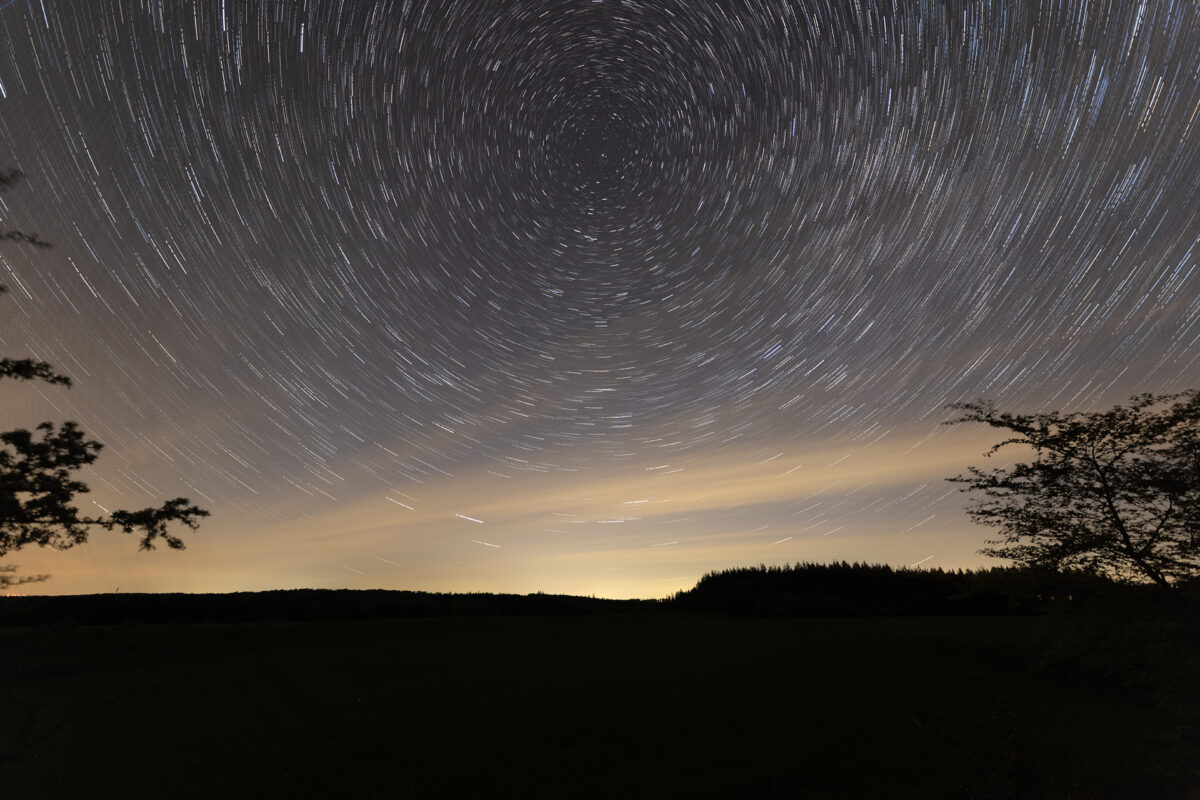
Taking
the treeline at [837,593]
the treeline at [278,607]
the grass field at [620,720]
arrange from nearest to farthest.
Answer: the grass field at [620,720] → the treeline at [278,607] → the treeline at [837,593]

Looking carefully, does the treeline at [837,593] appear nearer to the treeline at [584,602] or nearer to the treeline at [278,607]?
the treeline at [584,602]

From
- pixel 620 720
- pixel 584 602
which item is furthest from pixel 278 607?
pixel 620 720

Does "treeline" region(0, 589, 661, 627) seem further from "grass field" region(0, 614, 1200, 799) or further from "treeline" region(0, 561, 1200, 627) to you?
"grass field" region(0, 614, 1200, 799)

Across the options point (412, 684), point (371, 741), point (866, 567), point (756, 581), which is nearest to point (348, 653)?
point (412, 684)

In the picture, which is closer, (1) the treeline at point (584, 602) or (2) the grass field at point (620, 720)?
(2) the grass field at point (620, 720)

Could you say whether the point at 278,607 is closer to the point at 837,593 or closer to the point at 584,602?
the point at 584,602

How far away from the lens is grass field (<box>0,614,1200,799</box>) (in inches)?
287

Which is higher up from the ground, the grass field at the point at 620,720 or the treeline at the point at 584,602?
the treeline at the point at 584,602

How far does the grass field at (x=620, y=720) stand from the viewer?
730 cm

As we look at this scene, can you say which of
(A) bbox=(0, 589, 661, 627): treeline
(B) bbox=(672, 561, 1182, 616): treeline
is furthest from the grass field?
(B) bbox=(672, 561, 1182, 616): treeline

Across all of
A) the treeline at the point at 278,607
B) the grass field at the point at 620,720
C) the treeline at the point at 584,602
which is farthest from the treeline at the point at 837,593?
the grass field at the point at 620,720

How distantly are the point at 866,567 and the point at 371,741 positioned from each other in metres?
31.0

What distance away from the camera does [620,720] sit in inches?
377

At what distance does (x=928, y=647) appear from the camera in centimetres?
1574
